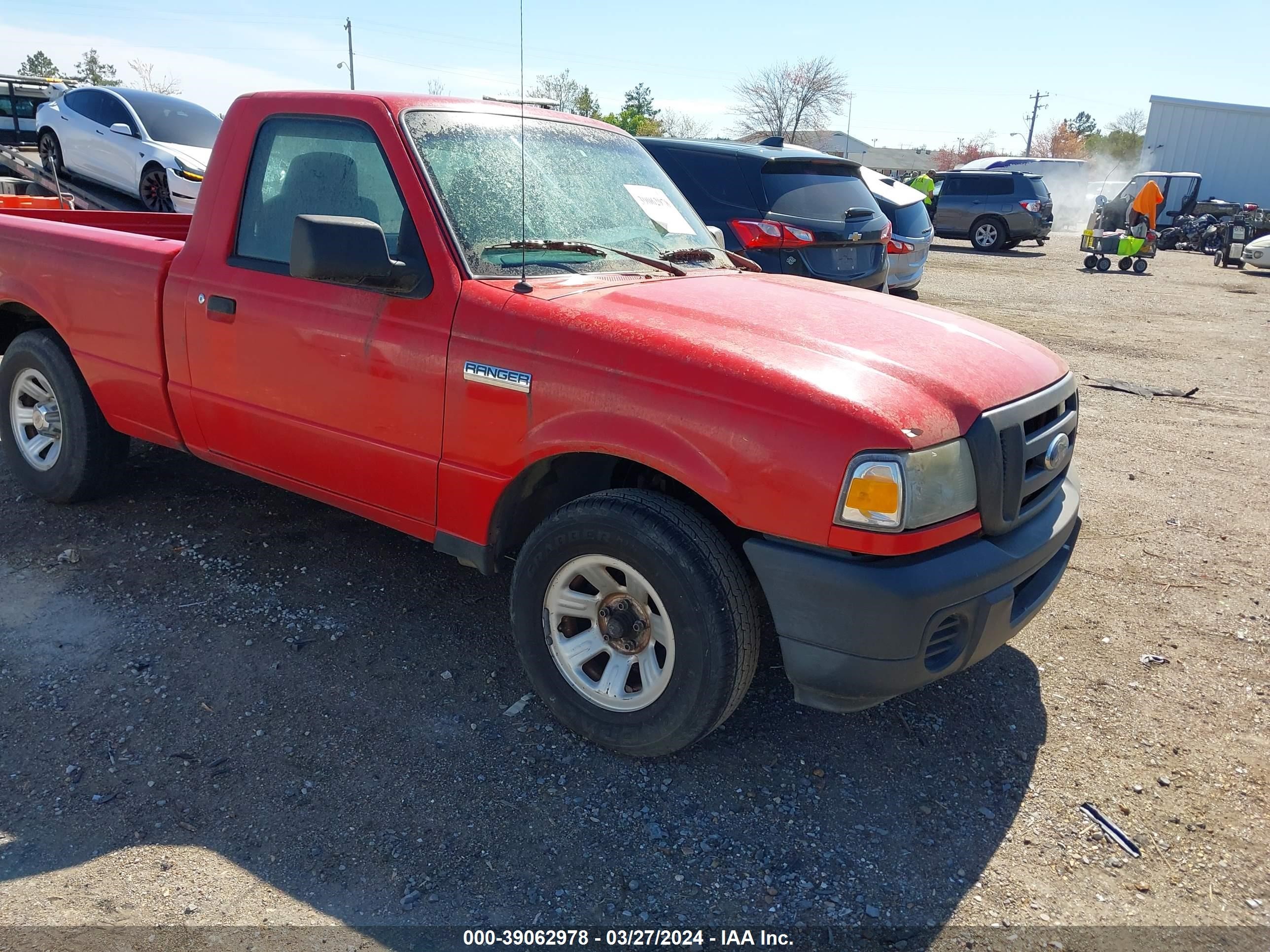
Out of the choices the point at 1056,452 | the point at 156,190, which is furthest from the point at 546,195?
the point at 156,190

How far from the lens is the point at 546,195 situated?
11.8 ft

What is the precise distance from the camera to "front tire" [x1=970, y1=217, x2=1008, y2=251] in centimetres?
2372

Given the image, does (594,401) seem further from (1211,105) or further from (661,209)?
(1211,105)

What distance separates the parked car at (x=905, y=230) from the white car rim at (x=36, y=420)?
29.2ft

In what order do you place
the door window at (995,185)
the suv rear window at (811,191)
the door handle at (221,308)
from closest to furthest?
the door handle at (221,308) < the suv rear window at (811,191) < the door window at (995,185)

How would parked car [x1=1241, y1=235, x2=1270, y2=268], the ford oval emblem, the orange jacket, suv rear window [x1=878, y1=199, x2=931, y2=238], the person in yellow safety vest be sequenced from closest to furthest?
the ford oval emblem → suv rear window [x1=878, y1=199, x2=931, y2=238] → parked car [x1=1241, y1=235, x2=1270, y2=268] → the orange jacket → the person in yellow safety vest

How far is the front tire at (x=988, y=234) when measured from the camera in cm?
2372

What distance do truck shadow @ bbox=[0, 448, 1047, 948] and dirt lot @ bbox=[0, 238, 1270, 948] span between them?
0.01m

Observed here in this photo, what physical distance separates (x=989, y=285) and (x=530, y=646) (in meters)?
15.0

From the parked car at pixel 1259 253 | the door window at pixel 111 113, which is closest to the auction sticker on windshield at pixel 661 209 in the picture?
the door window at pixel 111 113

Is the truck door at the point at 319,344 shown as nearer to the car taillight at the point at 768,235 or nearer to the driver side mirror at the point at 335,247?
the driver side mirror at the point at 335,247

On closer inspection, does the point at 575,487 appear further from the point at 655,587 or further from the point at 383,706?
the point at 383,706

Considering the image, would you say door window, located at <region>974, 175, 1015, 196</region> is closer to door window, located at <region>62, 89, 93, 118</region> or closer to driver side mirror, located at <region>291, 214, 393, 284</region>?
door window, located at <region>62, 89, 93, 118</region>

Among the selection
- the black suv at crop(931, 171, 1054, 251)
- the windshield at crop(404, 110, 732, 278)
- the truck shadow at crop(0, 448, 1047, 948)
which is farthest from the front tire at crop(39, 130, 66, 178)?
the black suv at crop(931, 171, 1054, 251)
